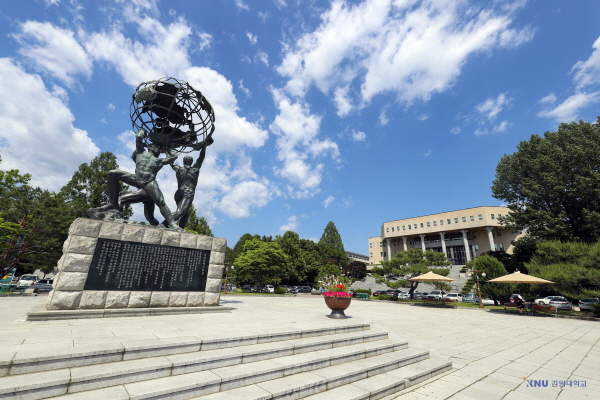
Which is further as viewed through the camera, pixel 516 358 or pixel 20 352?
pixel 516 358

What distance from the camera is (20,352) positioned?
3188 millimetres

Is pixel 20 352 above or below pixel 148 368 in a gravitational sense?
above

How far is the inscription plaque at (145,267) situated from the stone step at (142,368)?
452cm

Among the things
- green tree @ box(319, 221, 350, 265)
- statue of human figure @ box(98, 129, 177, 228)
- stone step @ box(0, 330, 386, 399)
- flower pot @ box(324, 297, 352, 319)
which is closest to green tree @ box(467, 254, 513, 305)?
flower pot @ box(324, 297, 352, 319)

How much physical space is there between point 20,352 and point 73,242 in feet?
14.4

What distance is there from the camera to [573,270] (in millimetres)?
15562

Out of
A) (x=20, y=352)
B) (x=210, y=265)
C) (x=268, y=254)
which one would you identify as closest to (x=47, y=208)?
(x=268, y=254)

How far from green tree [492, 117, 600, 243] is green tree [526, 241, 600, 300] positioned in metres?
6.52

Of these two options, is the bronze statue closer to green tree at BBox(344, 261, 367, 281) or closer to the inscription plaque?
the inscription plaque

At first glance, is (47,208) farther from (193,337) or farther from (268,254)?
(193,337)

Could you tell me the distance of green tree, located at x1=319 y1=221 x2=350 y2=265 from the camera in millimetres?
55800

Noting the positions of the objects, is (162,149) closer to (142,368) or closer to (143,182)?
(143,182)

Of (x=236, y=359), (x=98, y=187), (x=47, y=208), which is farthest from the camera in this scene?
(x=98, y=187)

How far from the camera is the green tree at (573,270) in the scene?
1524 centimetres
